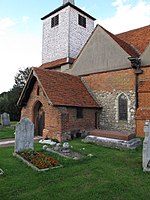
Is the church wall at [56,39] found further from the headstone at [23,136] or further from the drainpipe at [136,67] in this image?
the headstone at [23,136]

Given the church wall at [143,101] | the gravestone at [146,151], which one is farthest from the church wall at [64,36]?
the gravestone at [146,151]

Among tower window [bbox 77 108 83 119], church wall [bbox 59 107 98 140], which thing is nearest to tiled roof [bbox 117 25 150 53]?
church wall [bbox 59 107 98 140]

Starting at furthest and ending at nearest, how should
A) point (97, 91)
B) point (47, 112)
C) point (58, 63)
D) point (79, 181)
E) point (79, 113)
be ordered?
1. point (58, 63)
2. point (97, 91)
3. point (79, 113)
4. point (47, 112)
5. point (79, 181)

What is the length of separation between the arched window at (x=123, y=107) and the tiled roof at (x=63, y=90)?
7.06 feet

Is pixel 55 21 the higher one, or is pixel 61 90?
pixel 55 21

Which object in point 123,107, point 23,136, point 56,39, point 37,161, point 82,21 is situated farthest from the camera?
point 82,21

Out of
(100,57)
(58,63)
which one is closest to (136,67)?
(100,57)

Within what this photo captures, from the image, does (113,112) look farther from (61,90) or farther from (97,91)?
(61,90)

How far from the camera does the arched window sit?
56.8 feet

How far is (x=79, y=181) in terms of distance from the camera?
679 centimetres

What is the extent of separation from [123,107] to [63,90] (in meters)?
5.34

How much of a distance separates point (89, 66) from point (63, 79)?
353cm

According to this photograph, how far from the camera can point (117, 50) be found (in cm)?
1822

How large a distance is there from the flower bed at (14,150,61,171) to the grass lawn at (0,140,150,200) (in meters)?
0.24
